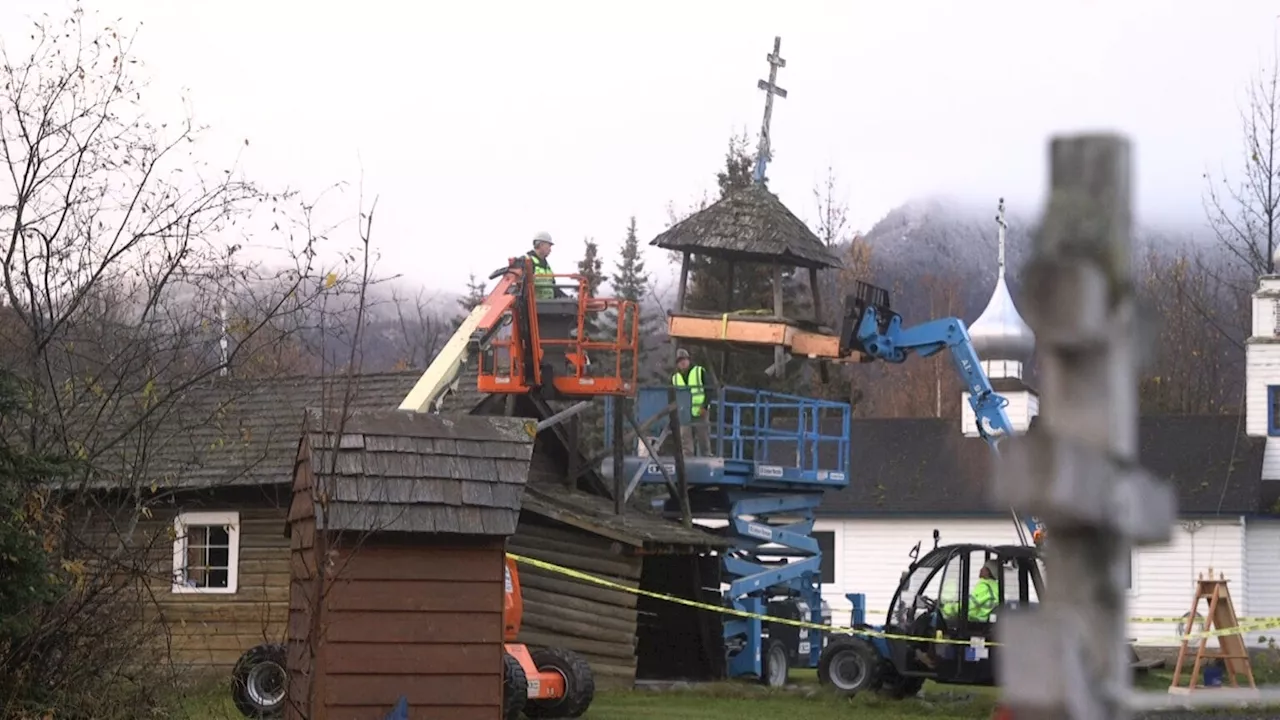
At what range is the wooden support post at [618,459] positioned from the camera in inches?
992

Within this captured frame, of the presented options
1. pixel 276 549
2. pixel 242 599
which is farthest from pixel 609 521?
pixel 242 599

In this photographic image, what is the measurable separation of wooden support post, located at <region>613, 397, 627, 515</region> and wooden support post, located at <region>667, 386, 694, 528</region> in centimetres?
93

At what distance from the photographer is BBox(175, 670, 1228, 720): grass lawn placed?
2089 cm

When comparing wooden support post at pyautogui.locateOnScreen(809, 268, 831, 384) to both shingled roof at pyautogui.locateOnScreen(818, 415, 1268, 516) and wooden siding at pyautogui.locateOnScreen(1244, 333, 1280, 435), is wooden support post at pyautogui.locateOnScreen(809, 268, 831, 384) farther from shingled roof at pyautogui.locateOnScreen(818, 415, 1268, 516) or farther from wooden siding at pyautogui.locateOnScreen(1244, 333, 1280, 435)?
wooden siding at pyautogui.locateOnScreen(1244, 333, 1280, 435)

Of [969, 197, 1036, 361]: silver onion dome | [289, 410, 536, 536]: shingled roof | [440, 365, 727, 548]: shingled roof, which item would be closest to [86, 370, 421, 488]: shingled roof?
[440, 365, 727, 548]: shingled roof

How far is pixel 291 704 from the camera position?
50.4 feet

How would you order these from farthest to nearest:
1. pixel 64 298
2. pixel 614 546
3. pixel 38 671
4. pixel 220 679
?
pixel 614 546, pixel 220 679, pixel 64 298, pixel 38 671

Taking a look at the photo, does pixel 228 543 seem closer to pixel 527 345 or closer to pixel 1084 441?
pixel 527 345

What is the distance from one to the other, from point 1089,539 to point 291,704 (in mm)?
13392

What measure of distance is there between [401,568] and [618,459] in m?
10.0

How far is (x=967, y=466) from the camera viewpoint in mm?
45625

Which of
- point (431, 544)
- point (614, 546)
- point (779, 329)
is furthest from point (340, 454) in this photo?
point (779, 329)

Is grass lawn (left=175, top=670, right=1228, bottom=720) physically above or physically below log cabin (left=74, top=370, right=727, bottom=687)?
below

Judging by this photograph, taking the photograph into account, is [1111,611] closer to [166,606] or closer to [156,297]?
[156,297]
